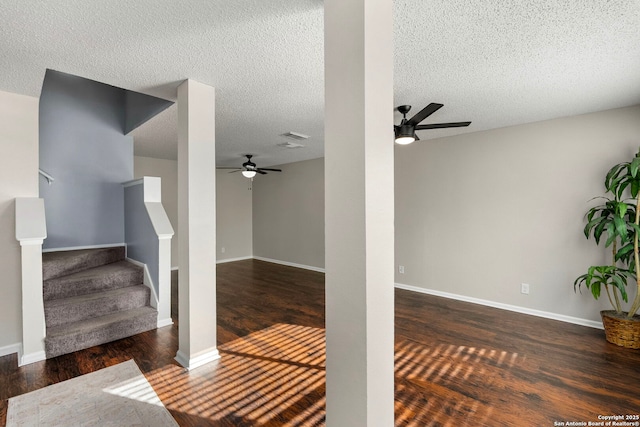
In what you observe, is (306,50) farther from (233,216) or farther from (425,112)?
(233,216)

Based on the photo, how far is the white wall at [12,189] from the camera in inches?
105

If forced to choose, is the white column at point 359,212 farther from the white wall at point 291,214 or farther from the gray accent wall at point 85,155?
the white wall at point 291,214

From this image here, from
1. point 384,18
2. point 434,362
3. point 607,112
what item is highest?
point 607,112

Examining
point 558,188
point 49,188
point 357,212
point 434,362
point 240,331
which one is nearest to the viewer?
point 357,212

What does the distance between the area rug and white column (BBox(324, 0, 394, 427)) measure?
1.41 metres

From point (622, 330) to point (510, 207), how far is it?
1688 mm

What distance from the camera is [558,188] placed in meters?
3.56

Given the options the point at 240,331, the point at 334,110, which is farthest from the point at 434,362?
the point at 334,110

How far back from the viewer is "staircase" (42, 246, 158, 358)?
281 centimetres

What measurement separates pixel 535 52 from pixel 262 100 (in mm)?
2355

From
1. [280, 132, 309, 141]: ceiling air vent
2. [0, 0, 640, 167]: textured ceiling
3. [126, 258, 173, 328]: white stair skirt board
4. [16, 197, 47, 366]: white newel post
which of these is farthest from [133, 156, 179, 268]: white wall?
[16, 197, 47, 366]: white newel post

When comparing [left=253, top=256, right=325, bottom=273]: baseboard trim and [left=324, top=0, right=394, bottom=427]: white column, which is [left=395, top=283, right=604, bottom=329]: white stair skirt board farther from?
[left=324, top=0, right=394, bottom=427]: white column

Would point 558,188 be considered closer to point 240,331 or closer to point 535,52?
point 535,52

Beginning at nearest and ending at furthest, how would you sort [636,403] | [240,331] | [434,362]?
[636,403] < [434,362] < [240,331]
